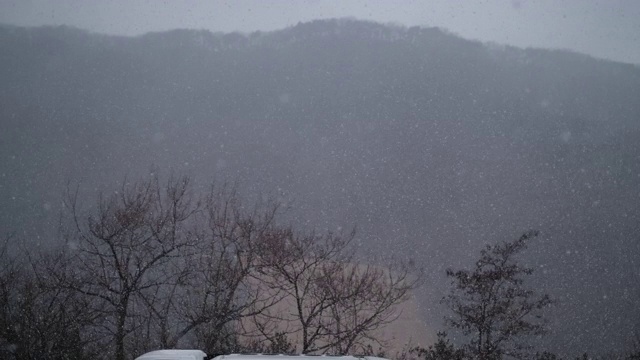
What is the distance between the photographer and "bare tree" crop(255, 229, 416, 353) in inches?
406

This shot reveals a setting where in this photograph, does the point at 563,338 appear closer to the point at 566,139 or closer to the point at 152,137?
the point at 566,139

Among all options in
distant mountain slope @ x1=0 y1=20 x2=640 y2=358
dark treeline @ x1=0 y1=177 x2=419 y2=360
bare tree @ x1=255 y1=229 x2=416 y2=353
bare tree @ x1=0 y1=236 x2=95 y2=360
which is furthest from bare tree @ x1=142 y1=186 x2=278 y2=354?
distant mountain slope @ x1=0 y1=20 x2=640 y2=358

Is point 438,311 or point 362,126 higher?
point 362,126

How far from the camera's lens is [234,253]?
11539 mm

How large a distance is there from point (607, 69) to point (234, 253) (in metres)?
121

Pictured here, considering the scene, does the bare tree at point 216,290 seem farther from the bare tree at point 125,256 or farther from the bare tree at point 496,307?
the bare tree at point 496,307

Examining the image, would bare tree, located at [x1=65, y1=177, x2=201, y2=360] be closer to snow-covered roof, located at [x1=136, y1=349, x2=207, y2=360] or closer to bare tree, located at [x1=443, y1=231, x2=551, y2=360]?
snow-covered roof, located at [x1=136, y1=349, x2=207, y2=360]

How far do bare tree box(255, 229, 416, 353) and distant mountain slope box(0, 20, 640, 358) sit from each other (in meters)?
34.6

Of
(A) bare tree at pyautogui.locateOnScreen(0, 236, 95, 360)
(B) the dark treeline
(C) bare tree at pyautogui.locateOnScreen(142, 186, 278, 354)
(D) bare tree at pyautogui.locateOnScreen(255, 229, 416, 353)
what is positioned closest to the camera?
(A) bare tree at pyautogui.locateOnScreen(0, 236, 95, 360)

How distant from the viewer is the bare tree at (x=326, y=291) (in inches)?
406

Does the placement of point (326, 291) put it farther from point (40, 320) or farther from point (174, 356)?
point (174, 356)

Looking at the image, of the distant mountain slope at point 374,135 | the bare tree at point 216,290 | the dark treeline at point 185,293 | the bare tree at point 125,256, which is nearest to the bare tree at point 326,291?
the dark treeline at point 185,293

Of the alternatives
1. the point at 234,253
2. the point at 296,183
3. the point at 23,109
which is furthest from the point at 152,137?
the point at 234,253

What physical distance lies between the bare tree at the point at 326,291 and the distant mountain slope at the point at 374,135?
113ft
